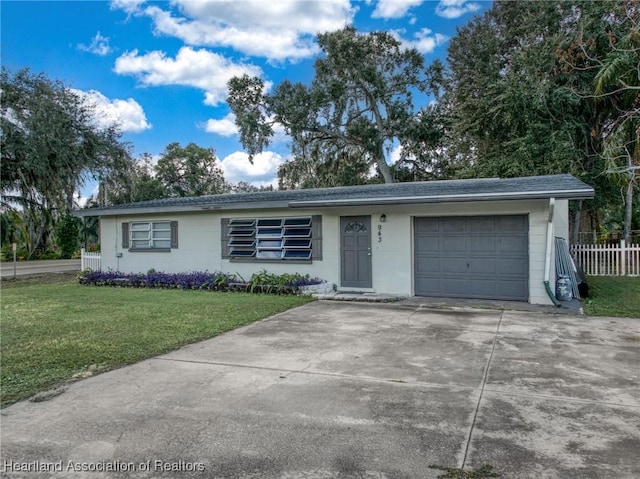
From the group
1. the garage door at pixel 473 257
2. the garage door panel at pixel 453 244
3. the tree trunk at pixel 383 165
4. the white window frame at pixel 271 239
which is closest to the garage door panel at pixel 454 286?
the garage door at pixel 473 257

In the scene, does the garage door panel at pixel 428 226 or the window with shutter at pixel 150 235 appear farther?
the window with shutter at pixel 150 235

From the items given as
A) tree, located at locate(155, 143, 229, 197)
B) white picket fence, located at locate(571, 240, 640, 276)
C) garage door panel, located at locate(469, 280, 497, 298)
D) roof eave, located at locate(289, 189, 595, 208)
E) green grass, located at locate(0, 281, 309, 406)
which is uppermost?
tree, located at locate(155, 143, 229, 197)

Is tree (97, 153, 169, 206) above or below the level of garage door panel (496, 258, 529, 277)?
above

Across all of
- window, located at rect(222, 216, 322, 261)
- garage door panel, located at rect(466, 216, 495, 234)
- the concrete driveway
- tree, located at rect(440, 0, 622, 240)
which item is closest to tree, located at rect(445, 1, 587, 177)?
tree, located at rect(440, 0, 622, 240)

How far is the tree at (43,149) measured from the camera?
2264cm

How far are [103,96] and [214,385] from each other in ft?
86.1

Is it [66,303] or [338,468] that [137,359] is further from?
[66,303]

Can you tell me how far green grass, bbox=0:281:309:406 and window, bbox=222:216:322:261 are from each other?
1.68 metres

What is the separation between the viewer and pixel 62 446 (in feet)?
10.1

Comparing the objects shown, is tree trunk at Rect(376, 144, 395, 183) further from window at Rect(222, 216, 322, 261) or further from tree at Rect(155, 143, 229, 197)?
tree at Rect(155, 143, 229, 197)

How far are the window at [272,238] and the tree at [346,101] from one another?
43.4ft

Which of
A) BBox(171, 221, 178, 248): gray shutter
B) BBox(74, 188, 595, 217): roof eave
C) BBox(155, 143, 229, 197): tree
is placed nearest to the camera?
BBox(74, 188, 595, 217): roof eave

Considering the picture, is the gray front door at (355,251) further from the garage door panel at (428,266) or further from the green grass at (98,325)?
the green grass at (98,325)

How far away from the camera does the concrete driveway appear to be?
2834 mm
